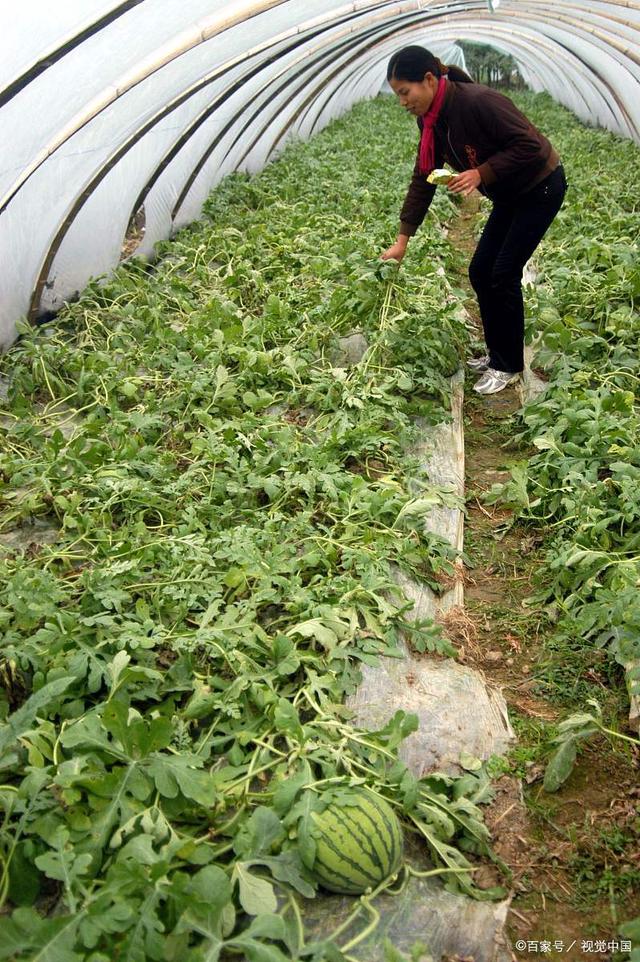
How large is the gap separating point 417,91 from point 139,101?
286 centimetres

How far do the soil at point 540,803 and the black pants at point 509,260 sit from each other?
4.80ft

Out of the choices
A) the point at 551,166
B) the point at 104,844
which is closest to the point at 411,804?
the point at 104,844

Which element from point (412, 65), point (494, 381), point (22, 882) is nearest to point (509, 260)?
point (494, 381)

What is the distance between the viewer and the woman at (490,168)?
13.3ft

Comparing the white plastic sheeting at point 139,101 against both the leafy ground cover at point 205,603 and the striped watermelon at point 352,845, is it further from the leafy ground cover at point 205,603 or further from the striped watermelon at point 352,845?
the striped watermelon at point 352,845

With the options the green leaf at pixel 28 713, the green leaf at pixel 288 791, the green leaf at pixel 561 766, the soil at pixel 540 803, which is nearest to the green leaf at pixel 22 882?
the green leaf at pixel 28 713

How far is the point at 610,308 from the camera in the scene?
4922mm

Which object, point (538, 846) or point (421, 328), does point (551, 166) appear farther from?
point (538, 846)

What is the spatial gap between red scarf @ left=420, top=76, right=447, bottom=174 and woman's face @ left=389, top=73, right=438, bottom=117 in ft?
0.11

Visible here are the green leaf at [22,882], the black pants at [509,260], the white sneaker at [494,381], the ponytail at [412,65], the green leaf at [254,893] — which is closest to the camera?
the green leaf at [254,893]

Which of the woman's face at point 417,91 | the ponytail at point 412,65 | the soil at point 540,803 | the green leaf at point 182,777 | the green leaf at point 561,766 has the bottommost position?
the soil at point 540,803

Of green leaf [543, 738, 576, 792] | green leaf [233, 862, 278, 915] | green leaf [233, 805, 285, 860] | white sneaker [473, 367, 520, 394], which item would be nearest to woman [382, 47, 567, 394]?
white sneaker [473, 367, 520, 394]

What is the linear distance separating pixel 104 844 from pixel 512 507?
252 cm

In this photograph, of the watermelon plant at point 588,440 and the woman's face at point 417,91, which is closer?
the watermelon plant at point 588,440
